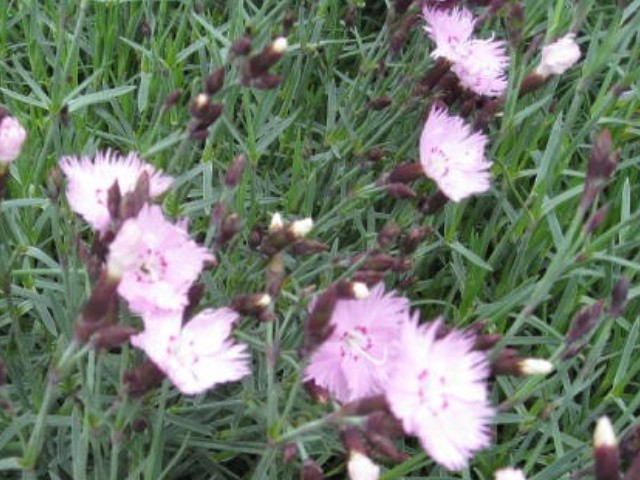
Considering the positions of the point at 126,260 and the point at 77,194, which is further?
the point at 77,194

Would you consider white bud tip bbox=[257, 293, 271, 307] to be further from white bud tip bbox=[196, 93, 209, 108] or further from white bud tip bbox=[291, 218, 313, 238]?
white bud tip bbox=[196, 93, 209, 108]

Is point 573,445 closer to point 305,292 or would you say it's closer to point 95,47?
point 305,292

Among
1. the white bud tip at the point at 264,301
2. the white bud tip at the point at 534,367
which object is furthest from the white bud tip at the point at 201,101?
the white bud tip at the point at 534,367

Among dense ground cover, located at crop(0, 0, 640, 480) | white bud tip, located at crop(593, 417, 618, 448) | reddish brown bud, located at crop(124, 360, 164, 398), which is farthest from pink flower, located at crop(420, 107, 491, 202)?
reddish brown bud, located at crop(124, 360, 164, 398)

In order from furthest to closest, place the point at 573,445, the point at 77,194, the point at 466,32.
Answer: the point at 466,32 → the point at 573,445 → the point at 77,194

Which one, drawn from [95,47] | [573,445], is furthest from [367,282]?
[95,47]

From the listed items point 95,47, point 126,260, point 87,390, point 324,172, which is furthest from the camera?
point 95,47

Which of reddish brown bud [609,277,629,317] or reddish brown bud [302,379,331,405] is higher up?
reddish brown bud [609,277,629,317]
